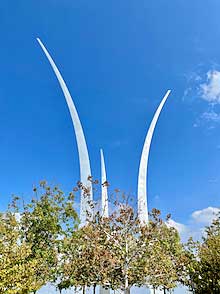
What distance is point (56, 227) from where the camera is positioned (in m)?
21.9

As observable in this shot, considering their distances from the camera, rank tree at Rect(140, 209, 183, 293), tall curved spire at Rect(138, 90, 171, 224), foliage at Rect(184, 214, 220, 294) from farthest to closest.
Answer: tall curved spire at Rect(138, 90, 171, 224)
tree at Rect(140, 209, 183, 293)
foliage at Rect(184, 214, 220, 294)

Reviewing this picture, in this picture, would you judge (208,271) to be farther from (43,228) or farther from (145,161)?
(145,161)

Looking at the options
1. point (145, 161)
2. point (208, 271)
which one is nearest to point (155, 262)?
A: point (208, 271)

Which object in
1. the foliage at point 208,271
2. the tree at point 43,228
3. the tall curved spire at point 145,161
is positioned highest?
the tall curved spire at point 145,161

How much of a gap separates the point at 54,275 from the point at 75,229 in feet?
10.2

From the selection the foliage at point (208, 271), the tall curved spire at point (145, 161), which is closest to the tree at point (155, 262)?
the foliage at point (208, 271)

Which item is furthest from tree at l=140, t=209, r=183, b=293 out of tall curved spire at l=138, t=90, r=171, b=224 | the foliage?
tall curved spire at l=138, t=90, r=171, b=224

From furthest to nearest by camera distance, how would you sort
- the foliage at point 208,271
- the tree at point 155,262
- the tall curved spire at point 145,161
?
the tall curved spire at point 145,161 → the tree at point 155,262 → the foliage at point 208,271

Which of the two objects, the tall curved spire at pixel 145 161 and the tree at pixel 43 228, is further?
the tall curved spire at pixel 145 161

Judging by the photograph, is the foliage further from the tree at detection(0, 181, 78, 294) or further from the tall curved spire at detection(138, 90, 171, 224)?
the tall curved spire at detection(138, 90, 171, 224)

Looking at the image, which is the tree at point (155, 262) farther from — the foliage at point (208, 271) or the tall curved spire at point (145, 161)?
the tall curved spire at point (145, 161)

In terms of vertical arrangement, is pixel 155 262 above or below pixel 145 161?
below

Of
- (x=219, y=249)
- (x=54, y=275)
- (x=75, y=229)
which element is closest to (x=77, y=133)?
(x=75, y=229)

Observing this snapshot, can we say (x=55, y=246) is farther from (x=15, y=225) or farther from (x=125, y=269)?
(x=125, y=269)
